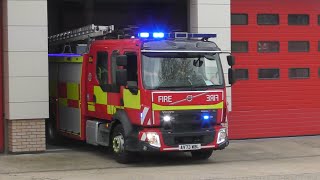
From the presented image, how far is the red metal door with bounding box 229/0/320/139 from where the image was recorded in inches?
633

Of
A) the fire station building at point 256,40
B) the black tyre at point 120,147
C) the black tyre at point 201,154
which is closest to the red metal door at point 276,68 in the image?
the fire station building at point 256,40

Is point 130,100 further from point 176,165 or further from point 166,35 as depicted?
point 176,165

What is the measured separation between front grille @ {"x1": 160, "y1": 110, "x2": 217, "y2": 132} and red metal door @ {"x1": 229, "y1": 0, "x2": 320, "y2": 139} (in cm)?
417

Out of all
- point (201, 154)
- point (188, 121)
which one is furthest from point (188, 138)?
point (201, 154)

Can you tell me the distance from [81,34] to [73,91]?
4.29ft

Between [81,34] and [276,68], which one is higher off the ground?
[81,34]

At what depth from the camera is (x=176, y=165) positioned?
472 inches

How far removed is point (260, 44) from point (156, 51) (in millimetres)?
5485

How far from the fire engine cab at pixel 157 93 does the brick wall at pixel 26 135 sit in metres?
1.18

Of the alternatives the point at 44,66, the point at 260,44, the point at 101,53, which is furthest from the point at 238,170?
the point at 260,44

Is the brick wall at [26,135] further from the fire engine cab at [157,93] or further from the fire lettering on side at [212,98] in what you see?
the fire lettering on side at [212,98]

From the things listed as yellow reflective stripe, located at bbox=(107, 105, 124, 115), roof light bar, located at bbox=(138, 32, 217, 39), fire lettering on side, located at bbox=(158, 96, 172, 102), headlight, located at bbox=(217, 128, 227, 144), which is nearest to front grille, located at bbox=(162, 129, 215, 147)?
headlight, located at bbox=(217, 128, 227, 144)

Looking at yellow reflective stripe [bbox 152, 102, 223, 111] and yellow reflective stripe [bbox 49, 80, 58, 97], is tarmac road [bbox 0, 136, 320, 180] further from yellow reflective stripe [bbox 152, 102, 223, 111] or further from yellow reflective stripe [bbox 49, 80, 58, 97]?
yellow reflective stripe [bbox 49, 80, 58, 97]

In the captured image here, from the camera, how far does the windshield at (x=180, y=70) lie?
11.5 meters
